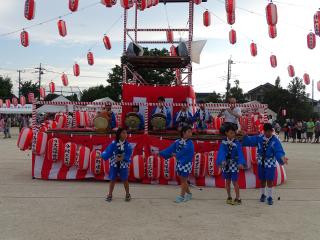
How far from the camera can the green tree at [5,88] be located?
61.7 meters

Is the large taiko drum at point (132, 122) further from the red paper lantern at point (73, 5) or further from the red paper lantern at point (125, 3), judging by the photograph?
the red paper lantern at point (73, 5)

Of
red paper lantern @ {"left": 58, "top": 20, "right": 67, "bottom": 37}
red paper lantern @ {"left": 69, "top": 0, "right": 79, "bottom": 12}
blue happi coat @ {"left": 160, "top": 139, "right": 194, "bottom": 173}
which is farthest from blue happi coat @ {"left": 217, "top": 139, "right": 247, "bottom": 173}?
red paper lantern @ {"left": 58, "top": 20, "right": 67, "bottom": 37}

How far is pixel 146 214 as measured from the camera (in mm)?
6172

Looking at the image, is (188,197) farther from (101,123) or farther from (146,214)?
(101,123)

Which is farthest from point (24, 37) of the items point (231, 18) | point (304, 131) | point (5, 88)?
point (5, 88)

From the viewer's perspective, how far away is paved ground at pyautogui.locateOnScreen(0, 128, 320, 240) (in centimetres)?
513

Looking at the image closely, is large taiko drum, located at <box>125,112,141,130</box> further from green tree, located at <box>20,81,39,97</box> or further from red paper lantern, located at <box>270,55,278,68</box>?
green tree, located at <box>20,81,39,97</box>

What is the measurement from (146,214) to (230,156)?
2.00 metres

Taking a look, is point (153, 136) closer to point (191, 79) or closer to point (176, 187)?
point (176, 187)

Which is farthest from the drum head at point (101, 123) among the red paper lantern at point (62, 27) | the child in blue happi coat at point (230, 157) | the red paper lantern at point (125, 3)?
the red paper lantern at point (62, 27)

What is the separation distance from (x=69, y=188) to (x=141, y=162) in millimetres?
1631

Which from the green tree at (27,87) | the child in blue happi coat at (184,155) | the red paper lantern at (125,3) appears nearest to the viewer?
the child in blue happi coat at (184,155)

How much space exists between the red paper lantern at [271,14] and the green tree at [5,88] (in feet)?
181

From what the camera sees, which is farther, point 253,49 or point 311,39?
point 253,49
